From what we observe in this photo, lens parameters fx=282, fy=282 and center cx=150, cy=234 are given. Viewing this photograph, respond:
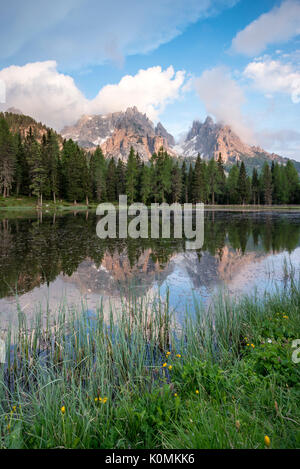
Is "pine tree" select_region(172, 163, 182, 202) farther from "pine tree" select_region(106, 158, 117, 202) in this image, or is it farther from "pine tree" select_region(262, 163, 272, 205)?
"pine tree" select_region(262, 163, 272, 205)

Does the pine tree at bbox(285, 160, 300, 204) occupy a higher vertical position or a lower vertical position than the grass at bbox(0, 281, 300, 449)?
higher

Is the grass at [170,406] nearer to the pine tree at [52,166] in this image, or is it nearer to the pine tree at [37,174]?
the pine tree at [37,174]

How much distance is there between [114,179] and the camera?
247 feet

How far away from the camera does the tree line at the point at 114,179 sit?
5962cm

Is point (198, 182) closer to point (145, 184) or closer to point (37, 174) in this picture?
point (145, 184)

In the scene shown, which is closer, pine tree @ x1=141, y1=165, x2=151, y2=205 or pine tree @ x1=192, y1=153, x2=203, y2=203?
pine tree @ x1=141, y1=165, x2=151, y2=205

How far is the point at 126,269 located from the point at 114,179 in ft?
215

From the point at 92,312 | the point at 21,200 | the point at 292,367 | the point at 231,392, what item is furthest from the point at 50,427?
the point at 21,200

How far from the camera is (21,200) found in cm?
5844

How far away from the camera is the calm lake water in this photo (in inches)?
335

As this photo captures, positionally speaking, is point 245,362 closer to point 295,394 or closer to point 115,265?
point 295,394

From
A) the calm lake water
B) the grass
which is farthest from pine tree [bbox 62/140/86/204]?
the grass

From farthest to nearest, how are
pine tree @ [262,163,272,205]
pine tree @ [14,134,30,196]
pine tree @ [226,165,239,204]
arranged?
pine tree @ [226,165,239,204], pine tree @ [262,163,272,205], pine tree @ [14,134,30,196]

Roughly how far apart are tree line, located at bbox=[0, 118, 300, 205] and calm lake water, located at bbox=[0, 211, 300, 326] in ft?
143
